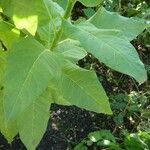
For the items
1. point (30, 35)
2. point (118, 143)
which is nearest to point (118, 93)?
point (118, 143)

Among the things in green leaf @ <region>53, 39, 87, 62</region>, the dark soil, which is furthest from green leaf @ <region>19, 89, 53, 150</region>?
the dark soil

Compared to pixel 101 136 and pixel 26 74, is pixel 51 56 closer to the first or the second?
pixel 26 74

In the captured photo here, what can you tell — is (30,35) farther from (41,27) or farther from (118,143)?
(118,143)

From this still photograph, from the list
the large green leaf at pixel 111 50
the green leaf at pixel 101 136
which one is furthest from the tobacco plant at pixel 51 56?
the green leaf at pixel 101 136

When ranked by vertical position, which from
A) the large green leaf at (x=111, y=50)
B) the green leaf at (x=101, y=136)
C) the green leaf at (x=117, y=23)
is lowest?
the green leaf at (x=101, y=136)

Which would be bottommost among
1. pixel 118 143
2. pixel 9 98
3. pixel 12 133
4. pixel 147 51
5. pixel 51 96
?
pixel 118 143

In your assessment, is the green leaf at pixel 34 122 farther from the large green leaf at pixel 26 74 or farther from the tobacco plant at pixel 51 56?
the large green leaf at pixel 26 74

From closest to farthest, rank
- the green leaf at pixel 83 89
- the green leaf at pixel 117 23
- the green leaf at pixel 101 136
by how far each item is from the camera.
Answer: the green leaf at pixel 83 89 → the green leaf at pixel 117 23 → the green leaf at pixel 101 136

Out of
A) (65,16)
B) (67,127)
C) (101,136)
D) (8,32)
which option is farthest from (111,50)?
(67,127)
